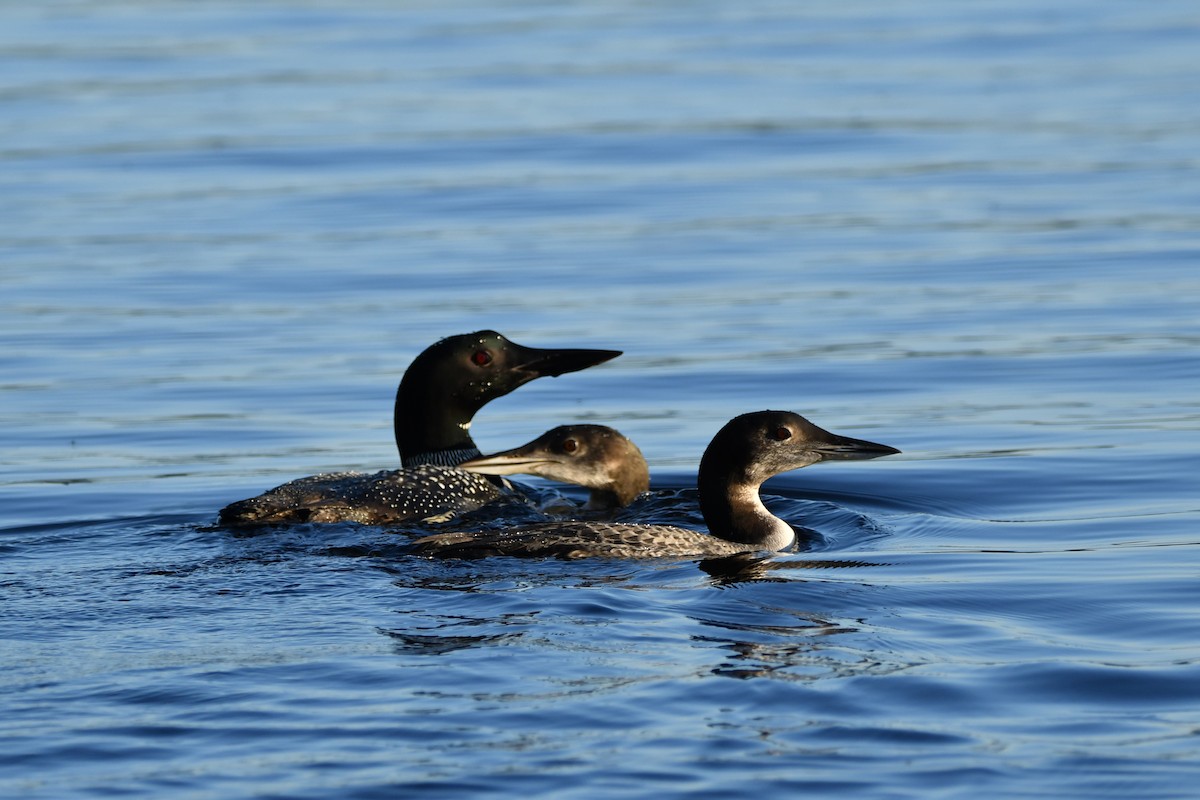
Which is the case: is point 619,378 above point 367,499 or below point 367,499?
above

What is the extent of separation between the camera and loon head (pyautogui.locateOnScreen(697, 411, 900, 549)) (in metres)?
7.73

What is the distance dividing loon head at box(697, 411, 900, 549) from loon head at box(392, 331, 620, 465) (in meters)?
1.30

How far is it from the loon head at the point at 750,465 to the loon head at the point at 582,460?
2.25 ft

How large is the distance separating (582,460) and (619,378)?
8.50ft

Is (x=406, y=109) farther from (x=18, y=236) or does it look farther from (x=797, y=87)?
(x=18, y=236)

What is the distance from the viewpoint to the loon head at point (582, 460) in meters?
8.37

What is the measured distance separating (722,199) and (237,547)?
26.4 ft

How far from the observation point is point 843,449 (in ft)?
25.9

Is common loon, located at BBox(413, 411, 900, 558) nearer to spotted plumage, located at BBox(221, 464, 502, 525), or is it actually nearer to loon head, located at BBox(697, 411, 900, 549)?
loon head, located at BBox(697, 411, 900, 549)

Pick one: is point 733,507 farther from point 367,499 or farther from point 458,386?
point 458,386

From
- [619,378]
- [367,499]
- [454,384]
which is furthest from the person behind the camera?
[619,378]

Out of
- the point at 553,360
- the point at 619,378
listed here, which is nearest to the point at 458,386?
the point at 553,360

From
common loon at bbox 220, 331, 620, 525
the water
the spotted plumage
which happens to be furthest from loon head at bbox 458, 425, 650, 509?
the water

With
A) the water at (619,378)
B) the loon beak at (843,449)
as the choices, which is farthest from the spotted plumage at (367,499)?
the loon beak at (843,449)
